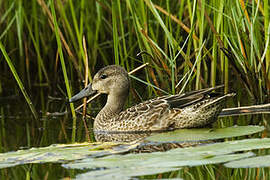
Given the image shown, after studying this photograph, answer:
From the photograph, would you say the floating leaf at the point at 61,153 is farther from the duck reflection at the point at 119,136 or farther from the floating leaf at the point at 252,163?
the floating leaf at the point at 252,163

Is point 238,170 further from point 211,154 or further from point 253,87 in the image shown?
point 253,87

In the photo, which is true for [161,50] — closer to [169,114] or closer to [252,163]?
[169,114]

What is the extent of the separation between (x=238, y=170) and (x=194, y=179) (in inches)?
16.6

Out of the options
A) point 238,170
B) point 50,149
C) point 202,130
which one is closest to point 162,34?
point 202,130

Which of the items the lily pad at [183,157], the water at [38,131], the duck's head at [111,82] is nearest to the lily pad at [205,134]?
the water at [38,131]

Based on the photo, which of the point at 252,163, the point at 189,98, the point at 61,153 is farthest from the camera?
the point at 189,98

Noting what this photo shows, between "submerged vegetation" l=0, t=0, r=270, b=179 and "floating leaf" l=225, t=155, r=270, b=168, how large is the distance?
0.05 metres

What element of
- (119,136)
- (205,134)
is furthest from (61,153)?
(205,134)

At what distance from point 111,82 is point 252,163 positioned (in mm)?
2818

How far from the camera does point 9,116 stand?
7.50m

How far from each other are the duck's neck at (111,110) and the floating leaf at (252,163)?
2403mm

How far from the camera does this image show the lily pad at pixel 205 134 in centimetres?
536

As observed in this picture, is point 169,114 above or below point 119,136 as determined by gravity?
above

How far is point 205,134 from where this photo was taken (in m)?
5.52
